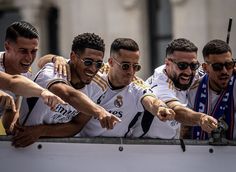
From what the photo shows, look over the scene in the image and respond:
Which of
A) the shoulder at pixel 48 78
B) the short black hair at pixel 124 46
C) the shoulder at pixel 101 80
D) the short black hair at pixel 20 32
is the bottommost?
the shoulder at pixel 101 80

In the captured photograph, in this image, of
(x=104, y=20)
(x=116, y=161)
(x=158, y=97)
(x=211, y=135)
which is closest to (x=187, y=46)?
(x=158, y=97)

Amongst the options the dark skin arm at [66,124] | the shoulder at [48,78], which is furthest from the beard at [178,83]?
the shoulder at [48,78]

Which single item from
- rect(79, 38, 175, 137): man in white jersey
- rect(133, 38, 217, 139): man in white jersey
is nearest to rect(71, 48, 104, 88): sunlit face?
rect(79, 38, 175, 137): man in white jersey

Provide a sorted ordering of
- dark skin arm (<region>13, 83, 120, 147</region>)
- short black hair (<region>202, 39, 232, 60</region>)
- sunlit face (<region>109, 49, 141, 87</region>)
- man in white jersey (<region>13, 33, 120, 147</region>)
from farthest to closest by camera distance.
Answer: short black hair (<region>202, 39, 232, 60</region>) → sunlit face (<region>109, 49, 141, 87</region>) → man in white jersey (<region>13, 33, 120, 147</region>) → dark skin arm (<region>13, 83, 120, 147</region>)

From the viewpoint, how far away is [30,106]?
16.3 ft

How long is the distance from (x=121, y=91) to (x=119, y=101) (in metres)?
0.08

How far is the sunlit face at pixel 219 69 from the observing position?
5395 millimetres

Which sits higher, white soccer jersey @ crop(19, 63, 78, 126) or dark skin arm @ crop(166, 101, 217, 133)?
white soccer jersey @ crop(19, 63, 78, 126)

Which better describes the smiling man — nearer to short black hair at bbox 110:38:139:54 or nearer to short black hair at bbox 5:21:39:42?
short black hair at bbox 5:21:39:42

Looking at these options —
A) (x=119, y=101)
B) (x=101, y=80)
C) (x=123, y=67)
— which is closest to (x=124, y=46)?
(x=123, y=67)

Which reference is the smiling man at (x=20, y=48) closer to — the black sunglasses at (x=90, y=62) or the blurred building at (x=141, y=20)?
the black sunglasses at (x=90, y=62)

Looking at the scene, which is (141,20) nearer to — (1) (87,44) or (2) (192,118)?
(1) (87,44)

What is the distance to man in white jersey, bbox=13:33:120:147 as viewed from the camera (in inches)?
184

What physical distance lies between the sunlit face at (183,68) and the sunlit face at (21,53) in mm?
1092
